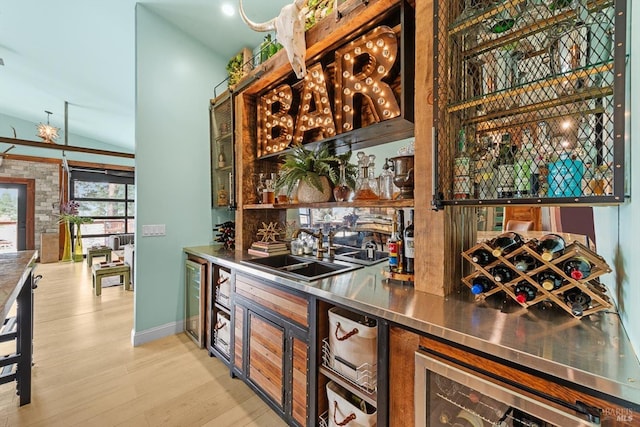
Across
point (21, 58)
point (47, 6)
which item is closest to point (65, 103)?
point (21, 58)

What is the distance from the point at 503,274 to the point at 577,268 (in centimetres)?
22

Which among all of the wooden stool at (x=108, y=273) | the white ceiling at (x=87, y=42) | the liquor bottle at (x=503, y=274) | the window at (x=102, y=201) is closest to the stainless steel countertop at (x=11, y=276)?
the liquor bottle at (x=503, y=274)

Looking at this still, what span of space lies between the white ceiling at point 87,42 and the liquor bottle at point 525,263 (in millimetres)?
2833

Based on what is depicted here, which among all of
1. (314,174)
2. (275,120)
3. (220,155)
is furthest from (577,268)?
(220,155)

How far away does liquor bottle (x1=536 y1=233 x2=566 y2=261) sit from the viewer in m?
1.00

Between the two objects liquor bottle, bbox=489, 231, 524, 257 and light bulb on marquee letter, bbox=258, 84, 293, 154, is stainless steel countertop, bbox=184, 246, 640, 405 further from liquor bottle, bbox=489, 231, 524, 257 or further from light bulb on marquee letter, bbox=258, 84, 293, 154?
light bulb on marquee letter, bbox=258, 84, 293, 154

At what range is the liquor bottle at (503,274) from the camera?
1.09 m

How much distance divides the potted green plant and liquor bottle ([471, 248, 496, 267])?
101cm

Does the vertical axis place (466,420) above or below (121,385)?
above

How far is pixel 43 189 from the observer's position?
6.88 m

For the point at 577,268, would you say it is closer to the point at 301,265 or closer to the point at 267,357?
the point at 301,265

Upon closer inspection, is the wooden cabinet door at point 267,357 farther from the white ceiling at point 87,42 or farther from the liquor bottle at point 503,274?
the white ceiling at point 87,42

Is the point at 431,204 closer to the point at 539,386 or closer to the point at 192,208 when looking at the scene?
the point at 539,386

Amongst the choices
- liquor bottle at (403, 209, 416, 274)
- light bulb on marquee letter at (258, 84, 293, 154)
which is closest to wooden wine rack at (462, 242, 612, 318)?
liquor bottle at (403, 209, 416, 274)
